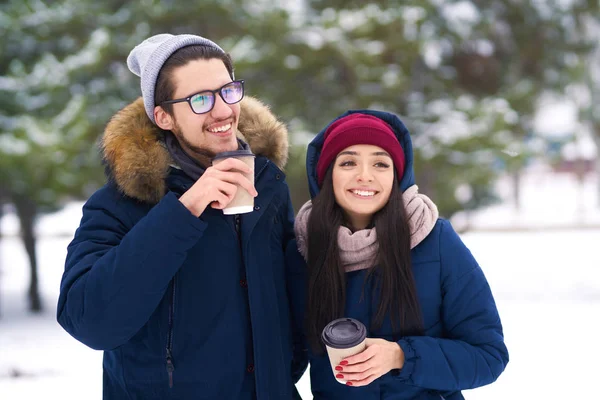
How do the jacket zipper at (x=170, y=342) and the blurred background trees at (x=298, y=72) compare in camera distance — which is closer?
the jacket zipper at (x=170, y=342)

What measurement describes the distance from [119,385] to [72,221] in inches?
696

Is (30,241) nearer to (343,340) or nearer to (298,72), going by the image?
(298,72)

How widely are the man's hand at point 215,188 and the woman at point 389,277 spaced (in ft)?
1.49

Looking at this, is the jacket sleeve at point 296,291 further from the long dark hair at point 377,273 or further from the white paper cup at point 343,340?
the white paper cup at point 343,340

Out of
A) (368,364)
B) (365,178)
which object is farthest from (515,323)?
(368,364)

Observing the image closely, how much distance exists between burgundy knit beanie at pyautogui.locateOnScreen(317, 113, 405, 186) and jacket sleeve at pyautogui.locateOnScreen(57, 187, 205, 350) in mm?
580

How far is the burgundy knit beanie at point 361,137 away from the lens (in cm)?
179

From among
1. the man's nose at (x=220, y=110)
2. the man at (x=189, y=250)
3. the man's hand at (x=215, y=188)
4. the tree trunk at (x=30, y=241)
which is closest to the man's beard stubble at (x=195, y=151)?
the man at (x=189, y=250)

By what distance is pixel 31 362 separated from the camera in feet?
20.1

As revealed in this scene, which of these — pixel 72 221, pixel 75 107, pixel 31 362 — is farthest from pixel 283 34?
pixel 72 221

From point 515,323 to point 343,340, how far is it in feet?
21.4

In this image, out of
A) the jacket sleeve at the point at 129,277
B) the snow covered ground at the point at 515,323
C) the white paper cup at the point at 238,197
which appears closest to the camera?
the jacket sleeve at the point at 129,277

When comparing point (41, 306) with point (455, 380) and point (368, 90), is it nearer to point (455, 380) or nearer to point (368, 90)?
point (368, 90)

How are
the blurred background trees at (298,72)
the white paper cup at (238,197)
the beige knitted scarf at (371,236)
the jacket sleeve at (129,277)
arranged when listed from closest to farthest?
the jacket sleeve at (129,277) < the white paper cup at (238,197) < the beige knitted scarf at (371,236) < the blurred background trees at (298,72)
